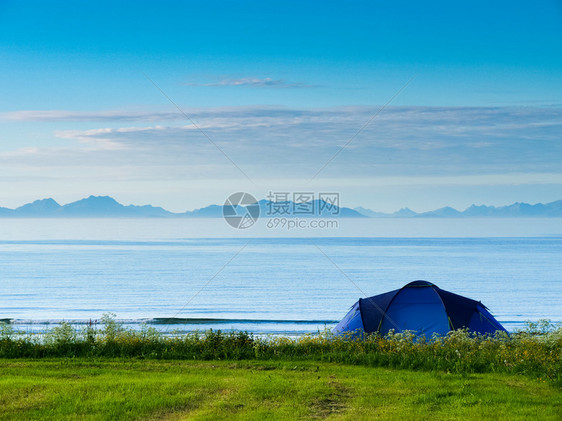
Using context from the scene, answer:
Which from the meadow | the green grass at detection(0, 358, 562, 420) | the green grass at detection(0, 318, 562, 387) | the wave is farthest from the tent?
the wave

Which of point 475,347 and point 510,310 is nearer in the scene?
point 475,347

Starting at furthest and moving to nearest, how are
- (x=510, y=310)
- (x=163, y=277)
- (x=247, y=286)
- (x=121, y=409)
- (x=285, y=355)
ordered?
1. (x=163, y=277)
2. (x=247, y=286)
3. (x=510, y=310)
4. (x=285, y=355)
5. (x=121, y=409)

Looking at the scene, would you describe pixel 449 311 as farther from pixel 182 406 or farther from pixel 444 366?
pixel 182 406

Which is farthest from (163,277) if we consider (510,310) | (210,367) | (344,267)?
(210,367)

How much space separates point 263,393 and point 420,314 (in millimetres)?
9240

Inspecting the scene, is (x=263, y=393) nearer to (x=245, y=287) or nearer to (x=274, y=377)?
(x=274, y=377)

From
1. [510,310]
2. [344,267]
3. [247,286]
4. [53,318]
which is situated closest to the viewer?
[53,318]

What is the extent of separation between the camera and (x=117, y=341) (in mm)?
13672

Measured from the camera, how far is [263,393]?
976 cm

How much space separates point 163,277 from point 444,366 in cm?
4799

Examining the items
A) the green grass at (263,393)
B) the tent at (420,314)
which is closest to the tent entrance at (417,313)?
the tent at (420,314)

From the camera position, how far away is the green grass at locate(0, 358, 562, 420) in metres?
8.75

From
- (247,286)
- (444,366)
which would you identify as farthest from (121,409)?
(247,286)

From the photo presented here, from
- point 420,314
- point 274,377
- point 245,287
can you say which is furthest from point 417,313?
point 245,287
